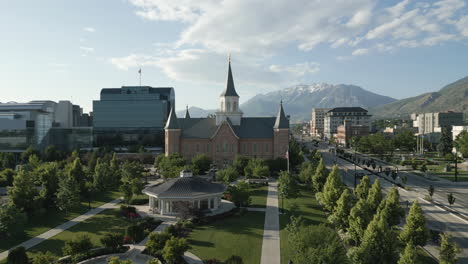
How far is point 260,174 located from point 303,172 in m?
8.60

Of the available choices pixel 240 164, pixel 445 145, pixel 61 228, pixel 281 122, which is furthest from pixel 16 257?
pixel 445 145

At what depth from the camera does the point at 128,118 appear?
12075 centimetres

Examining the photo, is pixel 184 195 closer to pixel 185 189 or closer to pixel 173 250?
pixel 185 189

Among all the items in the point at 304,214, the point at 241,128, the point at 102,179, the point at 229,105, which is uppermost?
the point at 229,105

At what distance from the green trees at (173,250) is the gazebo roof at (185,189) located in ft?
52.0

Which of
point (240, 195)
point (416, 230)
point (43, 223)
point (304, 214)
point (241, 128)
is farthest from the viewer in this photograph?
point (241, 128)

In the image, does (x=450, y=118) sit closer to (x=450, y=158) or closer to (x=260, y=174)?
(x=450, y=158)

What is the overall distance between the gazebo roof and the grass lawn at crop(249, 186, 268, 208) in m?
6.17

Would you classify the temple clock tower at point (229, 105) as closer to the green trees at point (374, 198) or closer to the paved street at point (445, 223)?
the paved street at point (445, 223)

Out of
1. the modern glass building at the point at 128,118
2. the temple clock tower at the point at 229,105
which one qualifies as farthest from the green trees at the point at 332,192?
the modern glass building at the point at 128,118

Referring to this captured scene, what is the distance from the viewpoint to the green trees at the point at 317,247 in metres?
20.8

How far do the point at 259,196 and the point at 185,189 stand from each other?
14724 millimetres

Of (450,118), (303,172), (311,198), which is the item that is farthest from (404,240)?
(450,118)

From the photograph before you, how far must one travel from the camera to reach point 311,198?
51.2m
